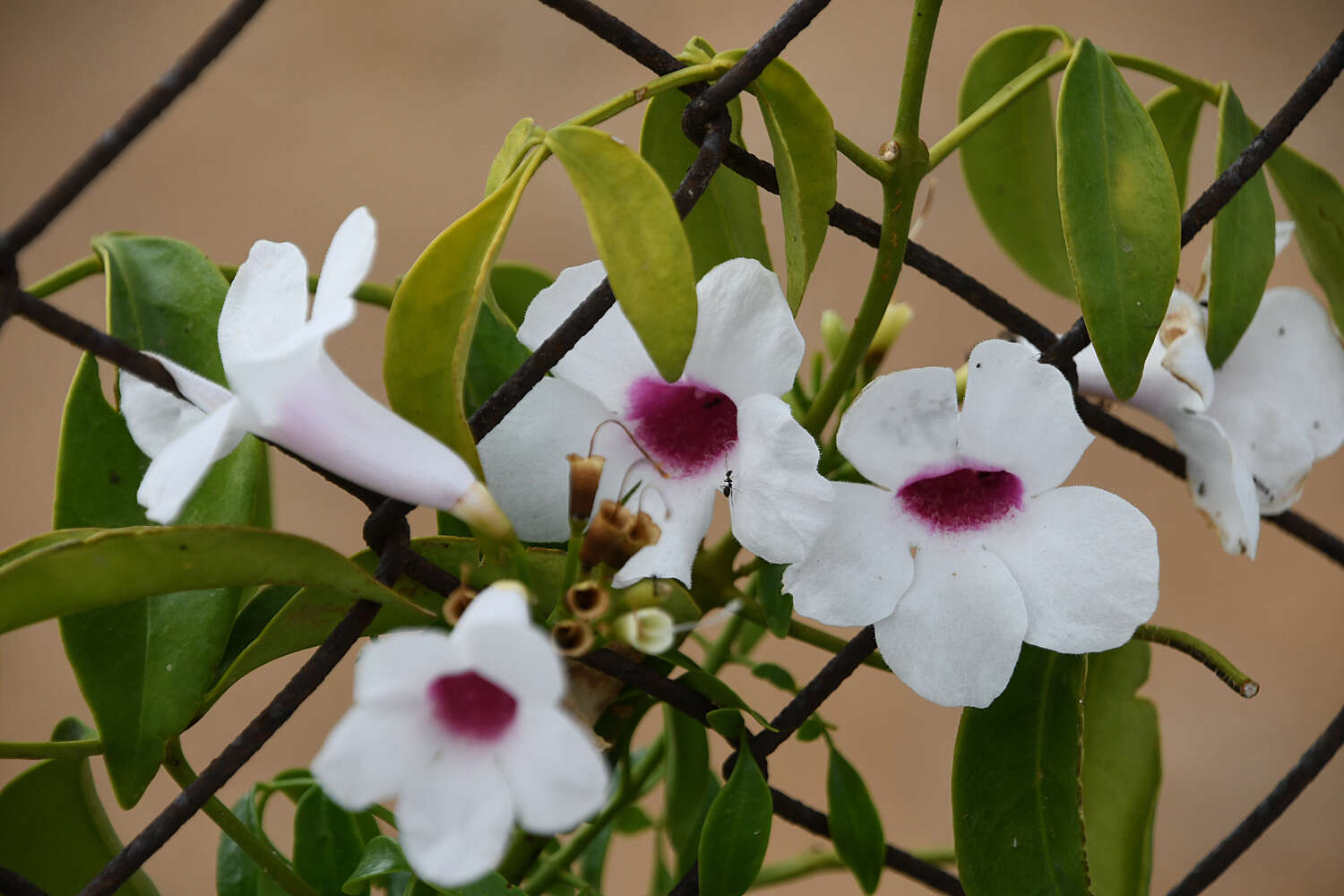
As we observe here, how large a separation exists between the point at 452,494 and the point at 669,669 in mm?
155

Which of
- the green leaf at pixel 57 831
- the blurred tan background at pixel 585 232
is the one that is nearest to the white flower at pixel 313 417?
the green leaf at pixel 57 831

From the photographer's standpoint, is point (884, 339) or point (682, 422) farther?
point (884, 339)

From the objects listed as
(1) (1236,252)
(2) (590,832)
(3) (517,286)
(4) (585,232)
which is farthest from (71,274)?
(4) (585,232)

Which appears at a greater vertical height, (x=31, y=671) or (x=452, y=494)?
(x=452, y=494)

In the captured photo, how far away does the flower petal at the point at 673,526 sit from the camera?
325mm

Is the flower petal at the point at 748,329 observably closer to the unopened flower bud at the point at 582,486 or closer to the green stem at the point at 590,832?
the unopened flower bud at the point at 582,486

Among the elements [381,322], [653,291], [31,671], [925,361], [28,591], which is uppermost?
[925,361]

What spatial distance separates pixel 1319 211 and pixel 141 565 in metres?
0.46

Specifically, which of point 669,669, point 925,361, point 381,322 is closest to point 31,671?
point 381,322

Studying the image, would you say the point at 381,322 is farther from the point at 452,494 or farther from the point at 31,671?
the point at 452,494

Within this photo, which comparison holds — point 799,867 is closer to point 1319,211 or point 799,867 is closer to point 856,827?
point 856,827

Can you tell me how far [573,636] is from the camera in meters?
0.27

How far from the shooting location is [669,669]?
0.41m

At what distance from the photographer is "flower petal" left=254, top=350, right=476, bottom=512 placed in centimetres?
28
